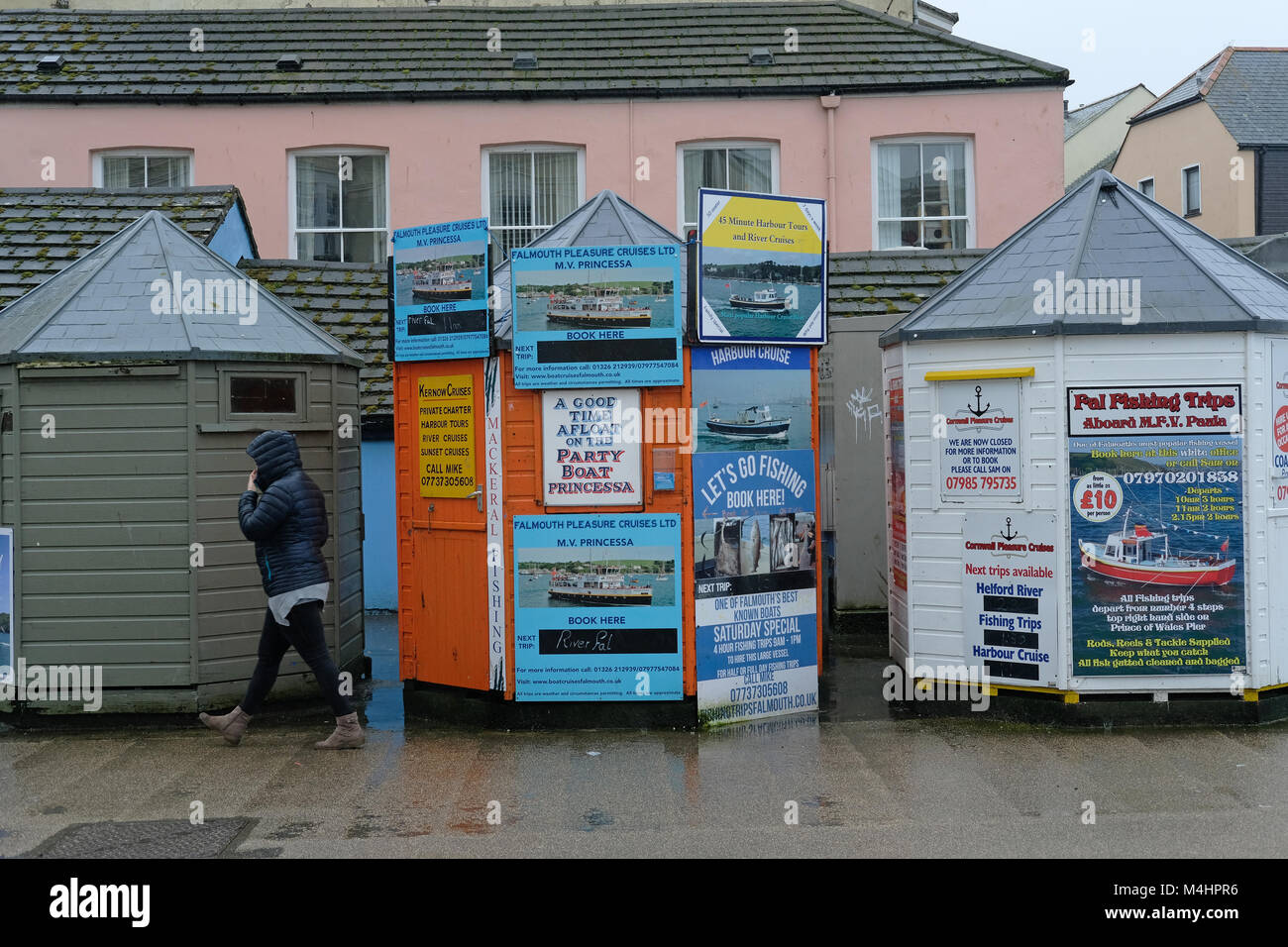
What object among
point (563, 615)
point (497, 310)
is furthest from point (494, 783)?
point (497, 310)

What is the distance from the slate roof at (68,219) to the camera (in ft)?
37.3

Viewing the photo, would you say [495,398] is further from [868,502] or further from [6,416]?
[868,502]

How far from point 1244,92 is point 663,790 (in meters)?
35.8

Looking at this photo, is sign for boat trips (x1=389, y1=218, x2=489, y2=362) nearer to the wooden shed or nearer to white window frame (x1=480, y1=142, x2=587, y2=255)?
the wooden shed

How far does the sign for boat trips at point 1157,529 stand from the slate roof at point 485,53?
29.0 ft

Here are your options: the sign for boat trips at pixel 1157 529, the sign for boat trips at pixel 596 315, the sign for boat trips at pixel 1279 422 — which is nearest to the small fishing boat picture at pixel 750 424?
the sign for boat trips at pixel 596 315

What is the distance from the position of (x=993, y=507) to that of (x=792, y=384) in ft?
5.36

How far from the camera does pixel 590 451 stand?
28.5 ft

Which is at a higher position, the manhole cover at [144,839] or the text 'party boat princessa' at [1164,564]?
the text 'party boat princessa' at [1164,564]

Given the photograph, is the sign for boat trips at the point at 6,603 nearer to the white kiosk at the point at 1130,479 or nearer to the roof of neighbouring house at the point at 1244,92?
the white kiosk at the point at 1130,479

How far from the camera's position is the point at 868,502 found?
41.3 feet

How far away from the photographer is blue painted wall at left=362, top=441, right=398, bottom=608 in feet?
45.3

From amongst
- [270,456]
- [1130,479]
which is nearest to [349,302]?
[270,456]

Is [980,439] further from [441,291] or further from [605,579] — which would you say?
[441,291]
